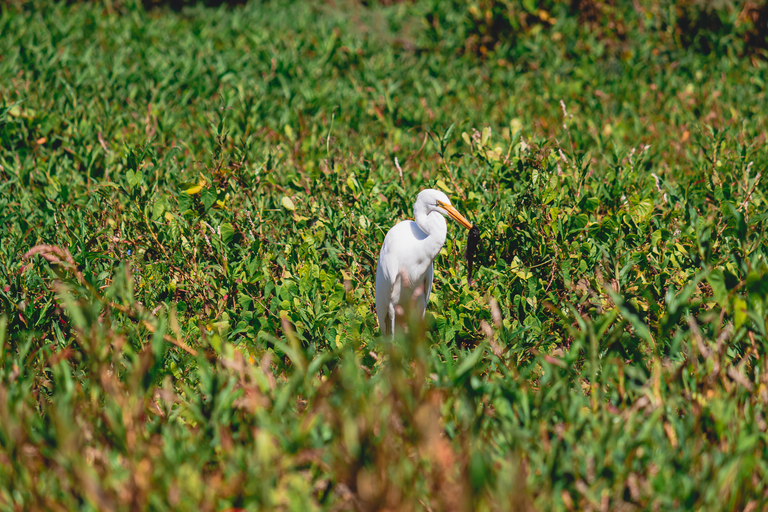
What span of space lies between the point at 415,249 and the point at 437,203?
0.80 feet

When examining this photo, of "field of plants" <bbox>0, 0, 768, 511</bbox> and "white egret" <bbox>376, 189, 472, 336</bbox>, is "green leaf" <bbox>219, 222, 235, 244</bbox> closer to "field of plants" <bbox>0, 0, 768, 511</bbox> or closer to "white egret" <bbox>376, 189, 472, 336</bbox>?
"field of plants" <bbox>0, 0, 768, 511</bbox>

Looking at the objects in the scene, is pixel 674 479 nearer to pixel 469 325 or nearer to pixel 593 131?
pixel 469 325

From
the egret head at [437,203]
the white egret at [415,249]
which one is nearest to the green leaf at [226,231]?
the white egret at [415,249]

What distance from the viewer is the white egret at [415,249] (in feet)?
8.64

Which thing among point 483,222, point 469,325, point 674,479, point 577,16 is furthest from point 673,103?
point 674,479

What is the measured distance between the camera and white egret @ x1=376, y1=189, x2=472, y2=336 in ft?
8.64

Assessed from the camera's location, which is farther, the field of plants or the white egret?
the white egret

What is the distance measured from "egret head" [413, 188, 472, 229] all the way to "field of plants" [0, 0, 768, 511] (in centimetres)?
58

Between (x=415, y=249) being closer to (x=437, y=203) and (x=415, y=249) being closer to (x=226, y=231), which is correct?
(x=437, y=203)

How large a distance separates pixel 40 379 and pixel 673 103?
567cm

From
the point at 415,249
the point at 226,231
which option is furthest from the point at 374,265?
the point at 226,231

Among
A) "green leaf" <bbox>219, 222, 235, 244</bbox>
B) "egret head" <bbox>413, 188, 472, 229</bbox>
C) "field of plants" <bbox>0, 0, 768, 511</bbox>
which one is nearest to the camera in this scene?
"field of plants" <bbox>0, 0, 768, 511</bbox>

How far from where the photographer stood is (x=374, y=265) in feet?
11.2

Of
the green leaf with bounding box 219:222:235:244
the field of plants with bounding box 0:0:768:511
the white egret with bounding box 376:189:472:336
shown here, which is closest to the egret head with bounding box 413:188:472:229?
the white egret with bounding box 376:189:472:336
